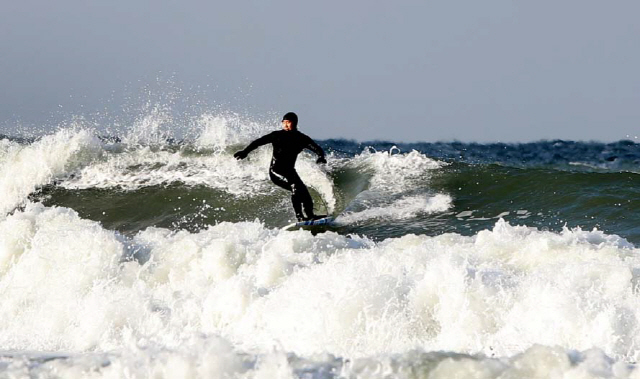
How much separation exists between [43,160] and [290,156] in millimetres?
8354

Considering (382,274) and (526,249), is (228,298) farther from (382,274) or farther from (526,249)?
(526,249)

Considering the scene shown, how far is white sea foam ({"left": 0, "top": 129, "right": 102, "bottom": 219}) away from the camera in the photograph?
17.4 meters

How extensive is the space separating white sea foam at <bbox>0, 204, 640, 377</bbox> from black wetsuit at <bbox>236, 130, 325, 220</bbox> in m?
2.82

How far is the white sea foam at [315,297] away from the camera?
519 centimetres

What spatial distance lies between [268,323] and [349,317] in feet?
2.87

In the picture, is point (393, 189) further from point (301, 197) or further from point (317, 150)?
point (301, 197)

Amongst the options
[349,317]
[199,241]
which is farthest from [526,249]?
[199,241]

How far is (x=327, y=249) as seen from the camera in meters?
8.04

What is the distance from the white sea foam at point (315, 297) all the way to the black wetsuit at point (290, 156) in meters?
2.82

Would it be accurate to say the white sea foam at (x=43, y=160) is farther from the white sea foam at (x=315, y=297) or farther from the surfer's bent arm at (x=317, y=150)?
the white sea foam at (x=315, y=297)

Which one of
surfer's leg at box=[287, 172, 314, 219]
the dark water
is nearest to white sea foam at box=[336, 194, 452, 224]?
the dark water

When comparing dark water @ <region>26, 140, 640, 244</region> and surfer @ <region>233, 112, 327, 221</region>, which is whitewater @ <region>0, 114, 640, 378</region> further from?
surfer @ <region>233, 112, 327, 221</region>

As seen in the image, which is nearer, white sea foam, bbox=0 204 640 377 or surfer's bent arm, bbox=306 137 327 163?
white sea foam, bbox=0 204 640 377

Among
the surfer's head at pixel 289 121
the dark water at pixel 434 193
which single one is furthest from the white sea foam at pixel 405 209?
the surfer's head at pixel 289 121
